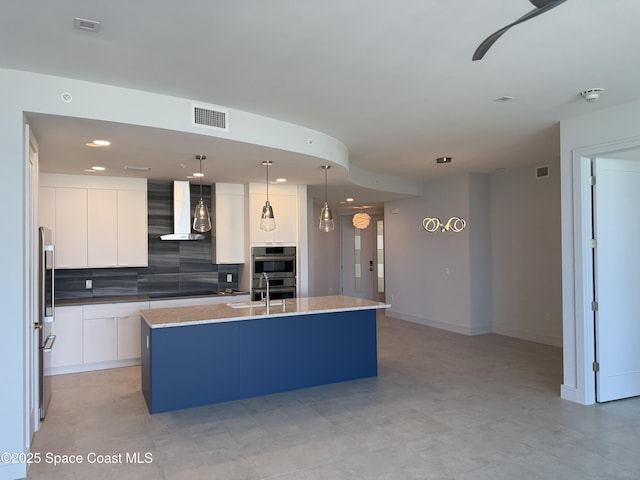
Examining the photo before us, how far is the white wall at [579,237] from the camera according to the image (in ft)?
13.9

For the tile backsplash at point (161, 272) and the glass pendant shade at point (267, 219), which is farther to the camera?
the tile backsplash at point (161, 272)

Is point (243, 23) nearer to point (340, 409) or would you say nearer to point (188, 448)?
point (188, 448)

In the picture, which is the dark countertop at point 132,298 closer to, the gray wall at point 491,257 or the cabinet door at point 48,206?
the cabinet door at point 48,206

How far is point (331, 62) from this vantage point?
3.00 meters

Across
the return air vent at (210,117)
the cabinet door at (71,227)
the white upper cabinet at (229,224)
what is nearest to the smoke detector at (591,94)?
the return air vent at (210,117)

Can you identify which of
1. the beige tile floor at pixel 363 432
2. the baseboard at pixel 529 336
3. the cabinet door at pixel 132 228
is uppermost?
the cabinet door at pixel 132 228

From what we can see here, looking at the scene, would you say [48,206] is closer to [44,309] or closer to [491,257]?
[44,309]

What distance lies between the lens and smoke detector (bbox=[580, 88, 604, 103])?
3.62 metres

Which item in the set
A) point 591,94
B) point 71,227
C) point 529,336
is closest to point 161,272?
point 71,227

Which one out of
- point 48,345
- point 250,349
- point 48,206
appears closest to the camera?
point 48,345

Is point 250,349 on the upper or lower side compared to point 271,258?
lower

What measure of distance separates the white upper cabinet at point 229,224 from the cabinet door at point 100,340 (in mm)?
1700

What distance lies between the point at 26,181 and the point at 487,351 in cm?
595

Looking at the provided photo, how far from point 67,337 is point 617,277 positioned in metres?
6.19
